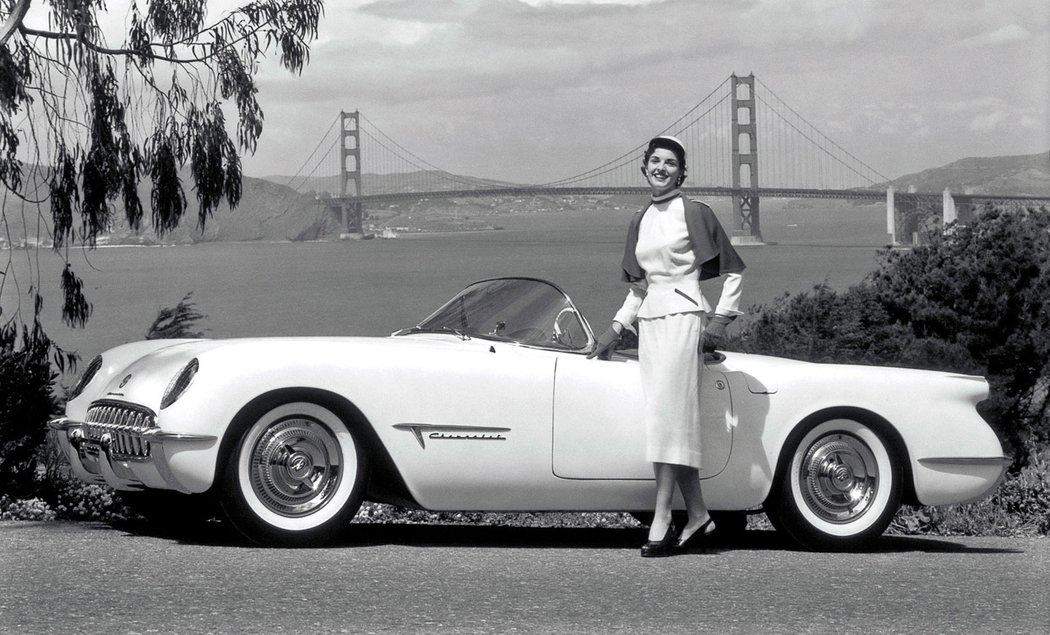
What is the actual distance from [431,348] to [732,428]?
1.18m

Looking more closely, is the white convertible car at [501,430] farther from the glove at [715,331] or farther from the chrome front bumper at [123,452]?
the glove at [715,331]

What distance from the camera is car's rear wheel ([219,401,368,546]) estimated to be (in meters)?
4.93

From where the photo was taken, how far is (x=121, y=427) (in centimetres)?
509

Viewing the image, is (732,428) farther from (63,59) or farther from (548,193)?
(548,193)

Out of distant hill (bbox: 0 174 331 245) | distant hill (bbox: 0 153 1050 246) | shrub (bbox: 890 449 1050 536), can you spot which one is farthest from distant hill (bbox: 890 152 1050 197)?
shrub (bbox: 890 449 1050 536)

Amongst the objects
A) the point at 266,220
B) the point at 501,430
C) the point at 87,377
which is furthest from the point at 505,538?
the point at 266,220

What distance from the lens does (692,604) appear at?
13.5 ft

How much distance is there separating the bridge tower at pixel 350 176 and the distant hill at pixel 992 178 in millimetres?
31148

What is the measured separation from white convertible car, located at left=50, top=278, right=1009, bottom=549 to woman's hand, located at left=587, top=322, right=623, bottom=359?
1.5 inches

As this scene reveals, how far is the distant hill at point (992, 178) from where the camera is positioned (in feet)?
203

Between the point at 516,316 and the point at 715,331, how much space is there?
904 mm

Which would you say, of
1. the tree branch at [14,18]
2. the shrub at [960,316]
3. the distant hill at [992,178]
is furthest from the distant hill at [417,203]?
the tree branch at [14,18]

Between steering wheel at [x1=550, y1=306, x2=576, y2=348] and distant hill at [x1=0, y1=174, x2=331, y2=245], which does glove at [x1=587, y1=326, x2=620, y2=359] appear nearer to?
steering wheel at [x1=550, y1=306, x2=576, y2=348]

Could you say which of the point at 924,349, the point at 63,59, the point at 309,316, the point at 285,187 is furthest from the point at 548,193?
the point at 63,59
